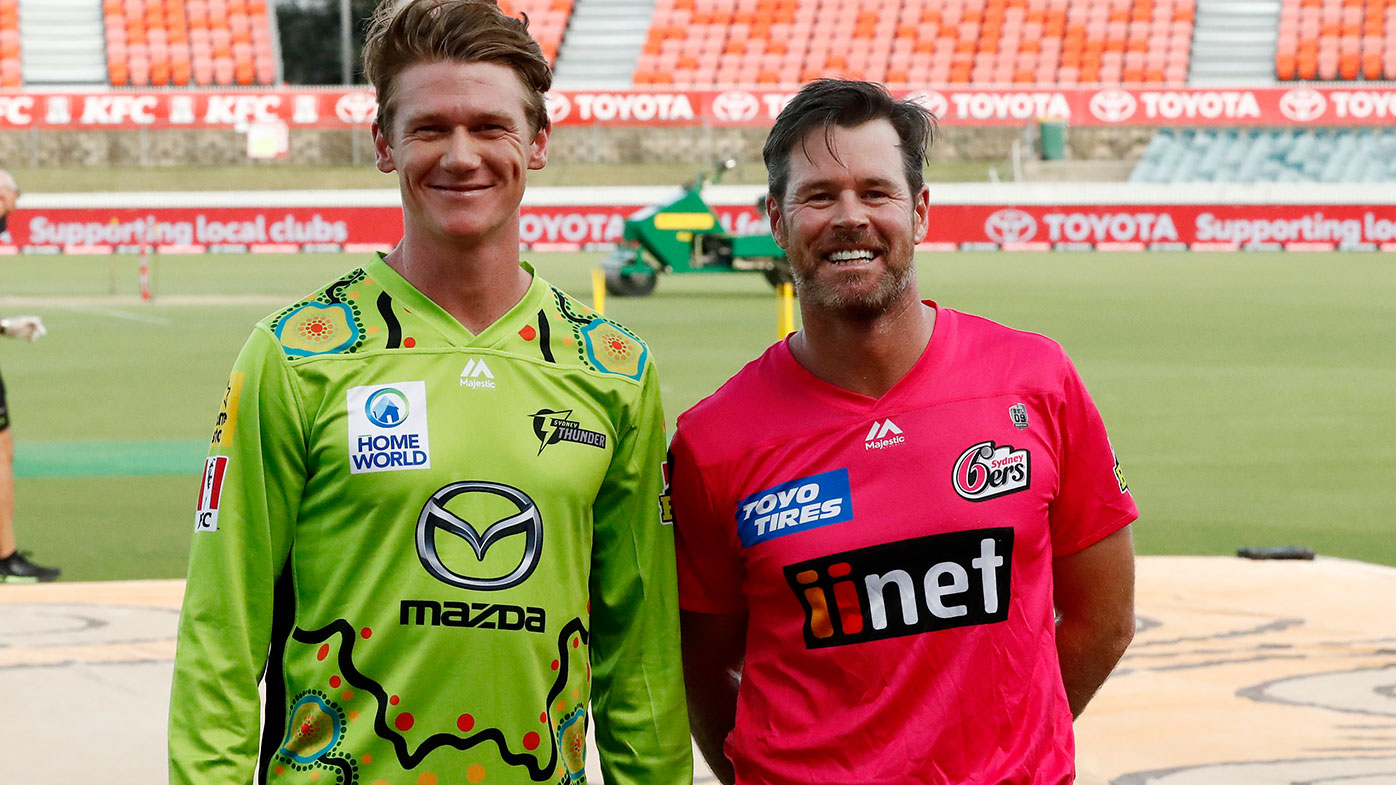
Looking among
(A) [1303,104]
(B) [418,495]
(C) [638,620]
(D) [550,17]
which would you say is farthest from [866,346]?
(D) [550,17]

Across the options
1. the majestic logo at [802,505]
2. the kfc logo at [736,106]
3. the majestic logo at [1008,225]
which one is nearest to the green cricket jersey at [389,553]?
the majestic logo at [802,505]

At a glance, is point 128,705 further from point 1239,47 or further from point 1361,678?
point 1239,47

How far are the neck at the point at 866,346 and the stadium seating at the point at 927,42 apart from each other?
38.7 meters

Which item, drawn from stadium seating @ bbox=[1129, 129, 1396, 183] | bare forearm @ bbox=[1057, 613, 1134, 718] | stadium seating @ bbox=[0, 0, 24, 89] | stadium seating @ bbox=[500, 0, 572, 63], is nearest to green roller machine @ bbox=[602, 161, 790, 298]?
stadium seating @ bbox=[1129, 129, 1396, 183]

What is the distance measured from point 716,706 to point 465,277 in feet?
Answer: 3.23

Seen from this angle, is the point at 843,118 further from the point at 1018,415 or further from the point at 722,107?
the point at 722,107

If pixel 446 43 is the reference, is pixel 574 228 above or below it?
above

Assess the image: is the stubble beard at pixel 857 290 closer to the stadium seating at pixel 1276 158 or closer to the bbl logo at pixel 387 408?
the bbl logo at pixel 387 408

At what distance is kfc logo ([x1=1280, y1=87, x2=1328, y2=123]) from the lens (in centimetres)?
3631

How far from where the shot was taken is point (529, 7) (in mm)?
46312

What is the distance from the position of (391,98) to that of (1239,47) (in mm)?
42297

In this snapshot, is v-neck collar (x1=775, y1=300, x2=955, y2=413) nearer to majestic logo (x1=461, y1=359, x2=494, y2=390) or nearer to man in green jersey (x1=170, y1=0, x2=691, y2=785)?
man in green jersey (x1=170, y1=0, x2=691, y2=785)

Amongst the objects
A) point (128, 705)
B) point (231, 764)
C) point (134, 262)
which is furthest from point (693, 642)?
point (134, 262)

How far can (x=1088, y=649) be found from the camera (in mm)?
3305
